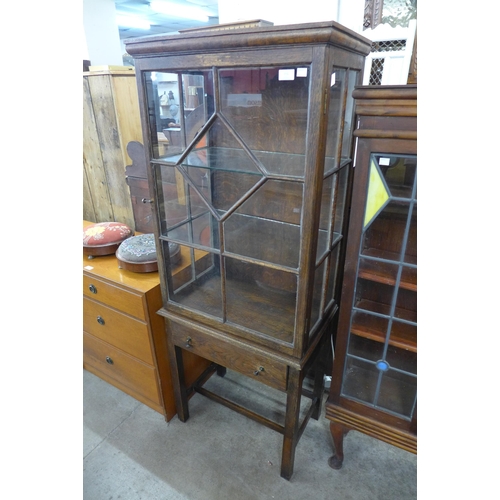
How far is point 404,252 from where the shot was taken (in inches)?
40.7

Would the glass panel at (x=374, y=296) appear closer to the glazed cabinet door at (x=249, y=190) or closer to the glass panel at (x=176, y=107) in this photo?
the glazed cabinet door at (x=249, y=190)

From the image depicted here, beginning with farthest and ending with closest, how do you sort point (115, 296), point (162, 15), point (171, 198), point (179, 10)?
point (162, 15)
point (179, 10)
point (115, 296)
point (171, 198)

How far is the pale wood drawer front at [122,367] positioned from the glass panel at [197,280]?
0.43m

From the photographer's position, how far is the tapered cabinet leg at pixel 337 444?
4.51 feet

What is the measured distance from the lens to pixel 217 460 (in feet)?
4.90

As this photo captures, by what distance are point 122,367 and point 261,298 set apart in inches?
33.4

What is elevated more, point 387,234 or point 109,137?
point 109,137

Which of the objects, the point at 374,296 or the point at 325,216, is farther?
the point at 374,296

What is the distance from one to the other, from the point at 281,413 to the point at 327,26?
5.31 ft

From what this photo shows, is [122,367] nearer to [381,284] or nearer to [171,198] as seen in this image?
[171,198]

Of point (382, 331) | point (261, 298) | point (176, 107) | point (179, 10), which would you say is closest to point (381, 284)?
point (382, 331)

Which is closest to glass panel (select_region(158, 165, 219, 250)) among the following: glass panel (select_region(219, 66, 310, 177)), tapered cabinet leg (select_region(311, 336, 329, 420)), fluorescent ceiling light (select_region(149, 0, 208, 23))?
glass panel (select_region(219, 66, 310, 177))

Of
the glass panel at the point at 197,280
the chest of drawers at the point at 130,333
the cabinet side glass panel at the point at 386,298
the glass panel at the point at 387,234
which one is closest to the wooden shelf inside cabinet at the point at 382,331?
the cabinet side glass panel at the point at 386,298
